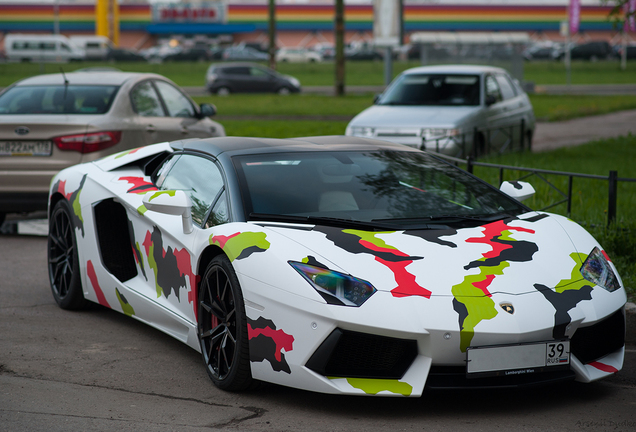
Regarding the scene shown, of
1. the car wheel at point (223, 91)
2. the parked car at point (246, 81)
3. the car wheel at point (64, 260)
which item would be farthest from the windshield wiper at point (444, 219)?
the car wheel at point (223, 91)

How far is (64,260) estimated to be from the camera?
20.1ft

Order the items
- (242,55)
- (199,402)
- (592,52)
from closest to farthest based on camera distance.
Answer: (199,402) → (242,55) → (592,52)

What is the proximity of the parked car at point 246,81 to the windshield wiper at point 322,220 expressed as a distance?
29883mm

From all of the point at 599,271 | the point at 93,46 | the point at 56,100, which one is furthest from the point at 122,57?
the point at 599,271

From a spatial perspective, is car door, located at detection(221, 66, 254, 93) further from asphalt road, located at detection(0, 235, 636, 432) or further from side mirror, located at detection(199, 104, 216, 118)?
asphalt road, located at detection(0, 235, 636, 432)

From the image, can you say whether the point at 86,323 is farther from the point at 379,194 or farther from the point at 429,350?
the point at 429,350

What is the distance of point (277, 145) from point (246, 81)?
2976cm

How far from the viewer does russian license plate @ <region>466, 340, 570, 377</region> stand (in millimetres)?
3666

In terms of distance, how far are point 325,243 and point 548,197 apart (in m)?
5.86

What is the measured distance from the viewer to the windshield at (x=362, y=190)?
14.7ft

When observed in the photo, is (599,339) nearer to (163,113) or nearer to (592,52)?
(163,113)

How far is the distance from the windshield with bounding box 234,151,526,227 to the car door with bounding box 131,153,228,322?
235 mm

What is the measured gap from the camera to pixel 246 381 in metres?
4.08

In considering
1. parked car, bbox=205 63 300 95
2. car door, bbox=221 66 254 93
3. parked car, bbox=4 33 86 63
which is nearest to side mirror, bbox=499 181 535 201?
parked car, bbox=205 63 300 95
